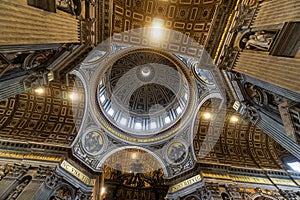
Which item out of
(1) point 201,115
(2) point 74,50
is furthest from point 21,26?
(1) point 201,115

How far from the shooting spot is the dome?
53.8ft

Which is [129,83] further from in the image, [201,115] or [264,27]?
[264,27]

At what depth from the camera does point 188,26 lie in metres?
10.7

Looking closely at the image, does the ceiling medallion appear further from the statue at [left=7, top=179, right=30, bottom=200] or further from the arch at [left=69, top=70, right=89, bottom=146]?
the statue at [left=7, top=179, right=30, bottom=200]

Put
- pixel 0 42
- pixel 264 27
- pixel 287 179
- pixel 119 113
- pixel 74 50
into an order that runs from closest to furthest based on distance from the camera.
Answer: pixel 0 42 → pixel 264 27 → pixel 74 50 → pixel 287 179 → pixel 119 113

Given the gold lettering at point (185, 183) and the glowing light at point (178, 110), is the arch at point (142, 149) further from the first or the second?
the glowing light at point (178, 110)

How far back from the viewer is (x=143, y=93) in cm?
2094

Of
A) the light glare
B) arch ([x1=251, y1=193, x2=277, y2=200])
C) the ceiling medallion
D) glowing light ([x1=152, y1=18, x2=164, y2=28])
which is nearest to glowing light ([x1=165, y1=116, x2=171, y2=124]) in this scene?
the light glare

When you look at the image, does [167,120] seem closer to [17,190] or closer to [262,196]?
[262,196]

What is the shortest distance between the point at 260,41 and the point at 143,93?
1551cm

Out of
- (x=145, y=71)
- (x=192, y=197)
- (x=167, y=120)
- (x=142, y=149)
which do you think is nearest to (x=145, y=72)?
(x=145, y=71)

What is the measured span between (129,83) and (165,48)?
9.19 meters

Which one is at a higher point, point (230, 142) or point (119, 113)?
point (119, 113)

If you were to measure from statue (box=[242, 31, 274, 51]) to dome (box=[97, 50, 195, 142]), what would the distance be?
28.8 feet
